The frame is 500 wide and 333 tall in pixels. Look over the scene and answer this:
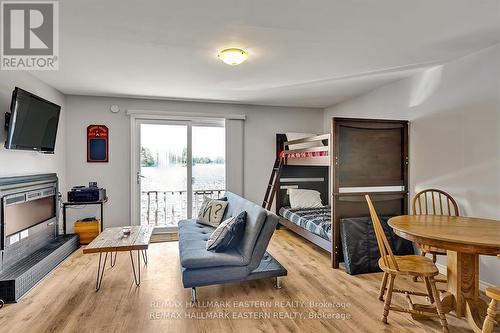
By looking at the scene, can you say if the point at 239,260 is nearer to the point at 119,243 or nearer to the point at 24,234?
the point at 119,243

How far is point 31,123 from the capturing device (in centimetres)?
307

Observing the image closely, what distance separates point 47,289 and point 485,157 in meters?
4.51

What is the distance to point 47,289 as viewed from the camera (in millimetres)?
2703

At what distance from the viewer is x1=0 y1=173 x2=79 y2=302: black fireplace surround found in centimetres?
262

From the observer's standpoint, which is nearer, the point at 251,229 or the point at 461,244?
the point at 461,244

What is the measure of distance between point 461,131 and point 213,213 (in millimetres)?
3044

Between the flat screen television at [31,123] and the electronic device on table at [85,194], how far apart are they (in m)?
0.69

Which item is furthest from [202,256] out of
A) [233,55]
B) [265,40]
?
[265,40]

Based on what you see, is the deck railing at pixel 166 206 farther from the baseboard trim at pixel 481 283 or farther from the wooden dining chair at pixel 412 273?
the baseboard trim at pixel 481 283

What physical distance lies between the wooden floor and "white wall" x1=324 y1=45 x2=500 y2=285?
1097mm

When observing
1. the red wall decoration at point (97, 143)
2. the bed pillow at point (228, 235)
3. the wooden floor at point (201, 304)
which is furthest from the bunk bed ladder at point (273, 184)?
the red wall decoration at point (97, 143)

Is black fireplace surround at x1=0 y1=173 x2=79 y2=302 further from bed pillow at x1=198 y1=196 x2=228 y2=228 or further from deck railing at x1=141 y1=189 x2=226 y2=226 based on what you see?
bed pillow at x1=198 y1=196 x2=228 y2=228

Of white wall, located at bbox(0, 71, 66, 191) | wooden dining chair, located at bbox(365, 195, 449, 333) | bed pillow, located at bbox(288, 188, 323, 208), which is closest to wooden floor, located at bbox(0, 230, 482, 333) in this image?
wooden dining chair, located at bbox(365, 195, 449, 333)

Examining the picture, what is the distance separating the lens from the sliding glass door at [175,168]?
4770 millimetres
